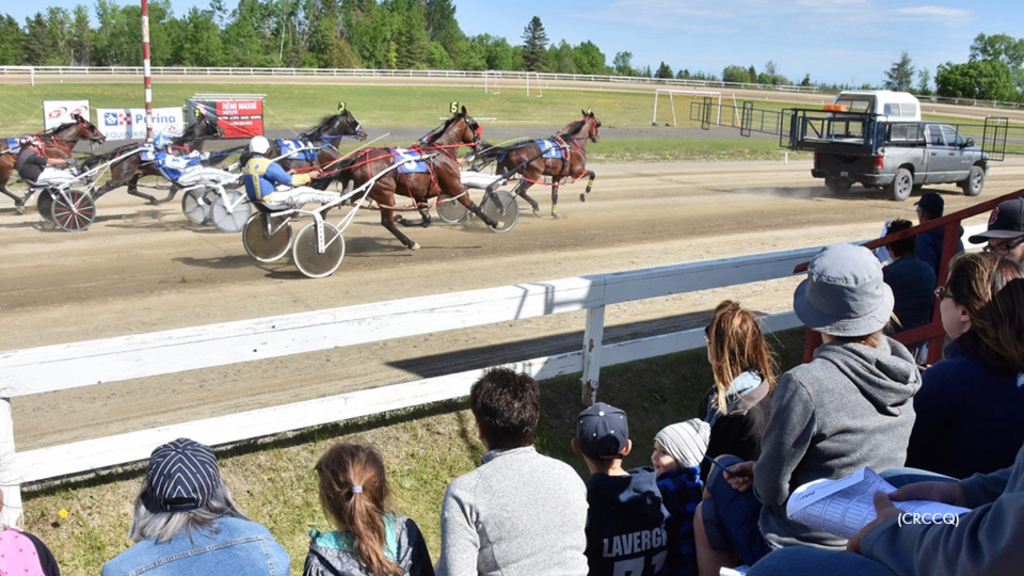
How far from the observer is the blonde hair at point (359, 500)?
8.54ft

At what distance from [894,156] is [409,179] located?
466 inches

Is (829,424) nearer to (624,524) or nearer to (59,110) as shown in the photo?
(624,524)

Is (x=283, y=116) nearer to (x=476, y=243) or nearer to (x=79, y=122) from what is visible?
(x=79, y=122)

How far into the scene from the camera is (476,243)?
13.1 metres

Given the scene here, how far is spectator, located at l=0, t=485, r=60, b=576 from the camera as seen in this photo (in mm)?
2428

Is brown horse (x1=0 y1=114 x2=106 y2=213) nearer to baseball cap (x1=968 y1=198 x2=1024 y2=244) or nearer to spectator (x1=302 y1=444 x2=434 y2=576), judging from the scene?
spectator (x1=302 y1=444 x2=434 y2=576)

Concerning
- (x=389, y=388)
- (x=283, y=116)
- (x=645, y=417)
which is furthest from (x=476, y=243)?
(x=283, y=116)

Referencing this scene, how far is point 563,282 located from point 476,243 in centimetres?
774

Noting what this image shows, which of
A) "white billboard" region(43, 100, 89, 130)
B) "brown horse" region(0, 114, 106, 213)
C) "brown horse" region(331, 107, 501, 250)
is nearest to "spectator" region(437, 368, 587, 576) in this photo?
"brown horse" region(331, 107, 501, 250)

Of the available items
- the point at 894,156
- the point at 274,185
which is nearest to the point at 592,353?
the point at 274,185

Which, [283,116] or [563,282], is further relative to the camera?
[283,116]

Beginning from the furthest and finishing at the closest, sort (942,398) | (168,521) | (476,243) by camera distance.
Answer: (476,243) < (942,398) < (168,521)

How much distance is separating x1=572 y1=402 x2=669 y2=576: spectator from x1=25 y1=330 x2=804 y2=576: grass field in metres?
1.83

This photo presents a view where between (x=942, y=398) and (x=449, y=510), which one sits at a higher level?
(x=942, y=398)
